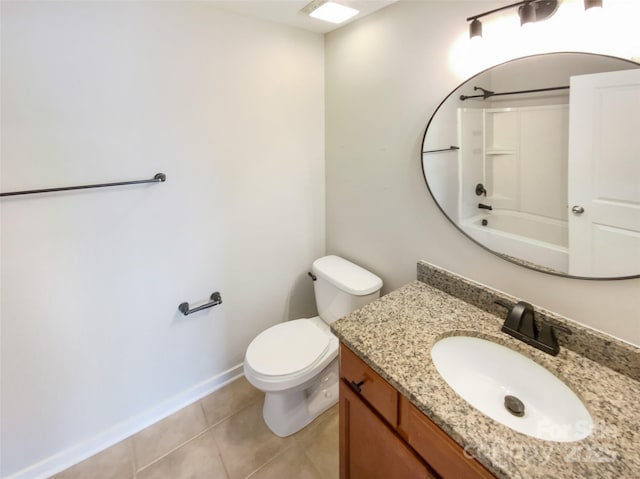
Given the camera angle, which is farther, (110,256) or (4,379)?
(110,256)

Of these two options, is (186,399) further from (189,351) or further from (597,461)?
(597,461)

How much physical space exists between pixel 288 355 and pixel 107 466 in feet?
3.32

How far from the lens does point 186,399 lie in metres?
1.87

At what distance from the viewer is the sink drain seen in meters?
0.93

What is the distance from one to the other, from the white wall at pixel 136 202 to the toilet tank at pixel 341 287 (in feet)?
1.07

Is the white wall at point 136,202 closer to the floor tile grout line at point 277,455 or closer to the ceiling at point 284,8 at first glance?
the ceiling at point 284,8

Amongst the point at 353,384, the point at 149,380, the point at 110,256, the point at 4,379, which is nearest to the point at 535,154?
the point at 353,384

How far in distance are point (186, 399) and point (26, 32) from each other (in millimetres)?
1867

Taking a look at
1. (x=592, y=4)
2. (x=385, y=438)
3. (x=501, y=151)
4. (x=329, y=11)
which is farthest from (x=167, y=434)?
(x=592, y=4)

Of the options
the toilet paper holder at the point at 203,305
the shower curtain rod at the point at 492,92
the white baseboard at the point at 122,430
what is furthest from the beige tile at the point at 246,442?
the shower curtain rod at the point at 492,92

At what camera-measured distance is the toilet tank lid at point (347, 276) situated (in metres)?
1.70

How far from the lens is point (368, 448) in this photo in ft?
3.62

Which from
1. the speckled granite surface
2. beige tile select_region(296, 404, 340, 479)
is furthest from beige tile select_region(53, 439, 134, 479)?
the speckled granite surface

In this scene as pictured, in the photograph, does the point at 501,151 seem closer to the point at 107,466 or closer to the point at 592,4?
the point at 592,4
